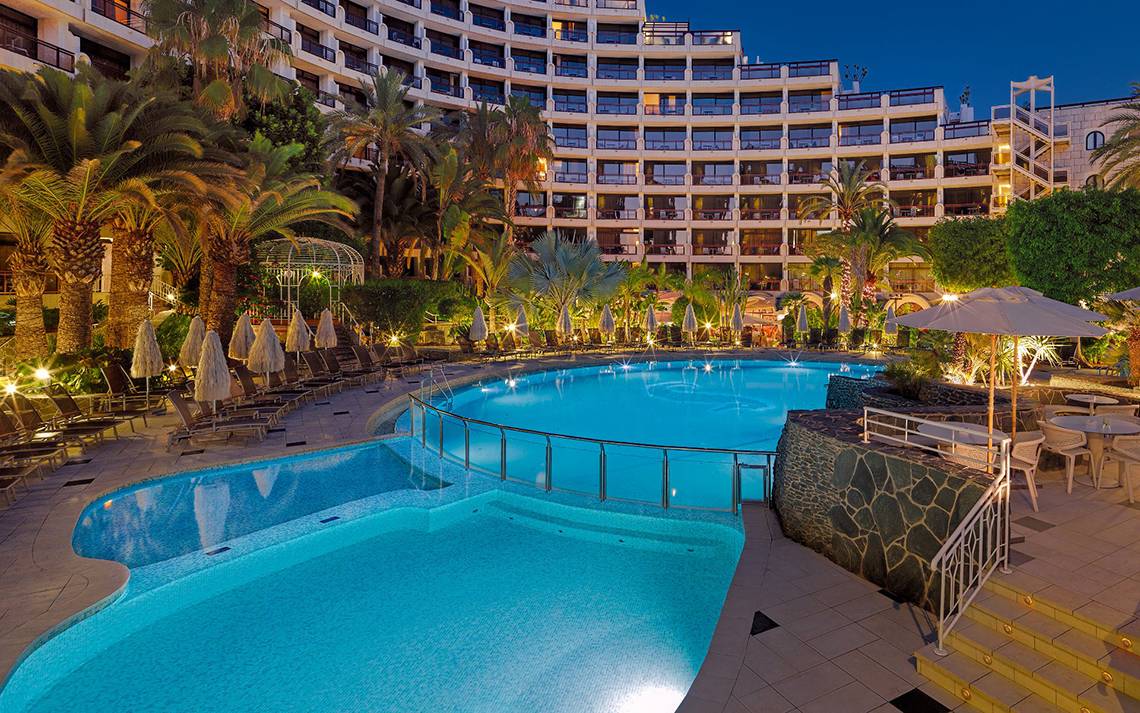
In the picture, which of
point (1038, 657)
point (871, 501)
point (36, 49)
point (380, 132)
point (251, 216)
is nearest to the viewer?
point (1038, 657)

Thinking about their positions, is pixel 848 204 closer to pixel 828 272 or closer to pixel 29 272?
pixel 828 272

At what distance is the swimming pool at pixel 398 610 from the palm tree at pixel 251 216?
391 inches

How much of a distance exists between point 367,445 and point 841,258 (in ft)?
86.0

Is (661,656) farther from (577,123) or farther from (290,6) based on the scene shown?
(577,123)

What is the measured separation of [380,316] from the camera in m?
24.7

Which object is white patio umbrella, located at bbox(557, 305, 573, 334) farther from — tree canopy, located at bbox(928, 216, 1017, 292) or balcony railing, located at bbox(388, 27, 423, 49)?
balcony railing, located at bbox(388, 27, 423, 49)

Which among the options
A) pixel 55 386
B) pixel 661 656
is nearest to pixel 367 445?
pixel 55 386

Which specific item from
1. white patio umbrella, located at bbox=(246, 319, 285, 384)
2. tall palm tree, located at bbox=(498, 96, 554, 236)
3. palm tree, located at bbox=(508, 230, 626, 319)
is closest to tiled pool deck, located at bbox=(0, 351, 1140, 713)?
white patio umbrella, located at bbox=(246, 319, 285, 384)

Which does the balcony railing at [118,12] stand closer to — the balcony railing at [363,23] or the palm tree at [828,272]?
the balcony railing at [363,23]

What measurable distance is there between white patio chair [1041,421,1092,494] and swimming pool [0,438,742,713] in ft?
12.3

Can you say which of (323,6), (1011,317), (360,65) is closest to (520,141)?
(360,65)

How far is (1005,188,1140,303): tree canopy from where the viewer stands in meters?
15.2

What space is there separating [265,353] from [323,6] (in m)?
32.4

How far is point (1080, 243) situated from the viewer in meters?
15.5
